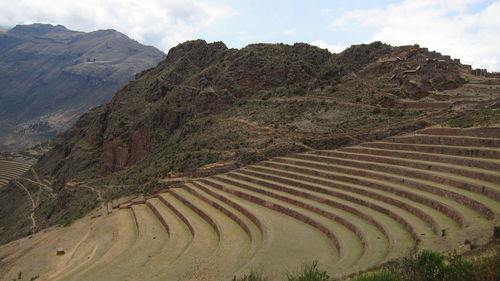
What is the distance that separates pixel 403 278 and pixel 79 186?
39.0 m

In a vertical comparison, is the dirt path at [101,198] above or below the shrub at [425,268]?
below

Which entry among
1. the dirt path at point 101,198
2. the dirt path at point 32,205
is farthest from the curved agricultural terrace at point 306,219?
the dirt path at point 32,205

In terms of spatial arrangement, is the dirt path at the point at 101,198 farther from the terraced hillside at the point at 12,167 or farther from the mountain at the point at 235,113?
the terraced hillside at the point at 12,167

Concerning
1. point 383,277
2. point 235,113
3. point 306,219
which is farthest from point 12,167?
point 383,277

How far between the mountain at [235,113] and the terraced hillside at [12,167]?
1431 cm

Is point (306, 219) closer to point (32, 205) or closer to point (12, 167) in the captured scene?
point (32, 205)

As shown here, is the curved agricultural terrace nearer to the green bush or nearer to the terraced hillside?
the green bush

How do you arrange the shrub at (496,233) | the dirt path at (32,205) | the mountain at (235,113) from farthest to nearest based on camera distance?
the dirt path at (32,205), the mountain at (235,113), the shrub at (496,233)

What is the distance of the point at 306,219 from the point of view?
52.0ft

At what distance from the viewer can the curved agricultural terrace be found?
11.9m

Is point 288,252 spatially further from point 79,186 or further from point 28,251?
point 79,186

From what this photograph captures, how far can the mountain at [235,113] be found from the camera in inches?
1120

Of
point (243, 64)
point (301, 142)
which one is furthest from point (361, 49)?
point (301, 142)

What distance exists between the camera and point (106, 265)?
590 inches
